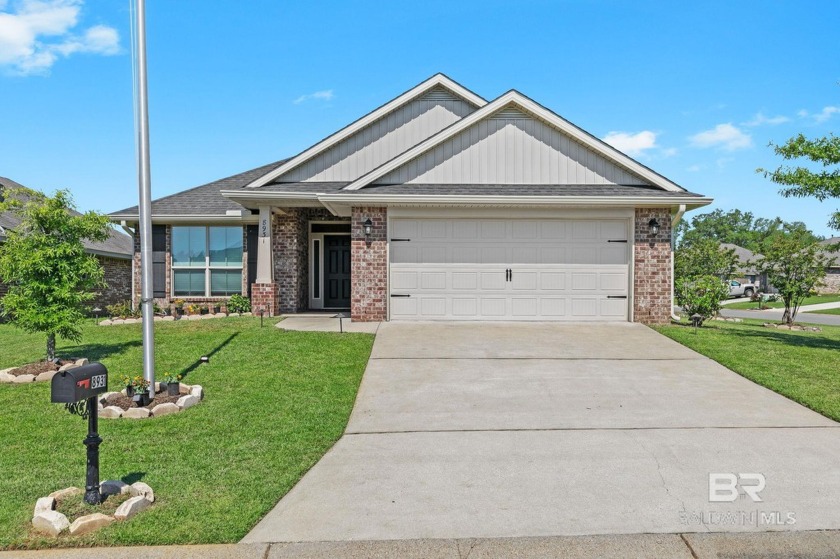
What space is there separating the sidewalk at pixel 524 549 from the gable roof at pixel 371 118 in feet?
36.5

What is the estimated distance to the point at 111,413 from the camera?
5.76 metres

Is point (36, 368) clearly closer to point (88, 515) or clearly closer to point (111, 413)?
point (111, 413)

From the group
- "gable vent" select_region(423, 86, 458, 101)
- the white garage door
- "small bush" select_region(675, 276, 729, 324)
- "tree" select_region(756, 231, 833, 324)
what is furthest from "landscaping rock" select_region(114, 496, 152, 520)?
"tree" select_region(756, 231, 833, 324)

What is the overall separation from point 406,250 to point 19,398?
7463 mm

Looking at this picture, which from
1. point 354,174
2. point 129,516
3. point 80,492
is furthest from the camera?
point 354,174

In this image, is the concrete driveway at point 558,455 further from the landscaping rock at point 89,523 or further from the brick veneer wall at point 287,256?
the brick veneer wall at point 287,256

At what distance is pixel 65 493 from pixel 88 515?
43 cm

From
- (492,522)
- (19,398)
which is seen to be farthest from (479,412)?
(19,398)

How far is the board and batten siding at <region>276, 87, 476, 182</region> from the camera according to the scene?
14242 millimetres

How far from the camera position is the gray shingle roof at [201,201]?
14847mm

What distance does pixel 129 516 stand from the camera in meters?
3.55

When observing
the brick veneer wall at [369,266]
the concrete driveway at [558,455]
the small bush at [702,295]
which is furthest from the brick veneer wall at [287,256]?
the small bush at [702,295]

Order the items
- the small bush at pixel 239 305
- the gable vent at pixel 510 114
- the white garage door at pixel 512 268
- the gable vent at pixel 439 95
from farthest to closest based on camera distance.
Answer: the gable vent at pixel 439 95 < the small bush at pixel 239 305 < the gable vent at pixel 510 114 < the white garage door at pixel 512 268

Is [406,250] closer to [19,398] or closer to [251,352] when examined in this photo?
[251,352]
